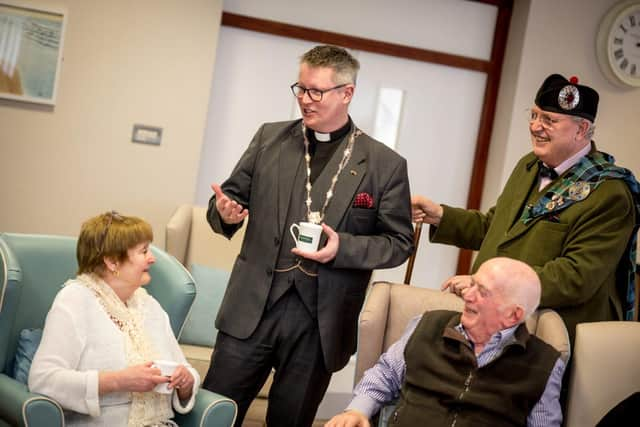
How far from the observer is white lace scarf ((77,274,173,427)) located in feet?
8.47

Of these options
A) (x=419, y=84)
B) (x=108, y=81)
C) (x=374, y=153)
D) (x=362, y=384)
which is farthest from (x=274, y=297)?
(x=419, y=84)

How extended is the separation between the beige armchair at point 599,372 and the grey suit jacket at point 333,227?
0.64 m

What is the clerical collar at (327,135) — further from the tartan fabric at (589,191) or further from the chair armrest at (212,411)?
the chair armrest at (212,411)

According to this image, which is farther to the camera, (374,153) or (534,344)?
(374,153)

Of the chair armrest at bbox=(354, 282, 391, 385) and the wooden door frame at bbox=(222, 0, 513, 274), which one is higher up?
the wooden door frame at bbox=(222, 0, 513, 274)

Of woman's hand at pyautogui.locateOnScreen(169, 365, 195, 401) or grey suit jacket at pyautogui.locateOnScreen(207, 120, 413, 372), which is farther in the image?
grey suit jacket at pyautogui.locateOnScreen(207, 120, 413, 372)

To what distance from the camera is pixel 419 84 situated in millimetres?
5531

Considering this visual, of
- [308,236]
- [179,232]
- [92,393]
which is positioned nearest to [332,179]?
[308,236]

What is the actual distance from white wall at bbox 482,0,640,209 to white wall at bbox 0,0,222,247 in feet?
6.18

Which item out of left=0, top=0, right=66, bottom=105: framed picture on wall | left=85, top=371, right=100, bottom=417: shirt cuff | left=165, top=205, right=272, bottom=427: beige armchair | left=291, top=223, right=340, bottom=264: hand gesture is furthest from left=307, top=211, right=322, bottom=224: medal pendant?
left=0, top=0, right=66, bottom=105: framed picture on wall

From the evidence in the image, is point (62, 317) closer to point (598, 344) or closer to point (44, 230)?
point (598, 344)

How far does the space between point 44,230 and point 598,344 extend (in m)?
3.44

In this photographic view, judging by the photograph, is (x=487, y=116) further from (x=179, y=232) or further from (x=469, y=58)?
(x=179, y=232)

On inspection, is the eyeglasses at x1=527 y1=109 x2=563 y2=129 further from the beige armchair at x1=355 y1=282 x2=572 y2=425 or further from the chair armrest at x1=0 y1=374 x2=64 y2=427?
the chair armrest at x1=0 y1=374 x2=64 y2=427
